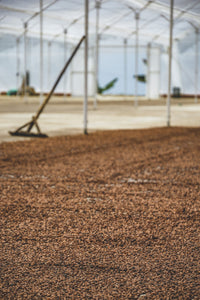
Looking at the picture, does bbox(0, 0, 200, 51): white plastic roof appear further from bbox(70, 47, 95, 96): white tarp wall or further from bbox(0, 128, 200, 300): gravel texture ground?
bbox(0, 128, 200, 300): gravel texture ground

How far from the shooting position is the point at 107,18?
58.7 feet

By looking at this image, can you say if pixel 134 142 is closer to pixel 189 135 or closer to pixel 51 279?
pixel 189 135

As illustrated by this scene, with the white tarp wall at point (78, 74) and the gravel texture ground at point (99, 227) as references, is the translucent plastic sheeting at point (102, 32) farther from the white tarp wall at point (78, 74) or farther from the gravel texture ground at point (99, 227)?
the gravel texture ground at point (99, 227)

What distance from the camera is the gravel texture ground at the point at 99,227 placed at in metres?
1.57

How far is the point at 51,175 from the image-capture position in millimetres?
3633

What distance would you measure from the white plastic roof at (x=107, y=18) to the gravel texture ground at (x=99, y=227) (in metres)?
11.8

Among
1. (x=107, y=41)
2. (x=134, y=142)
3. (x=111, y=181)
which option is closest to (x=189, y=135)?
(x=134, y=142)

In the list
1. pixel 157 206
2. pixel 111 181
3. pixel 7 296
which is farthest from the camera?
pixel 111 181

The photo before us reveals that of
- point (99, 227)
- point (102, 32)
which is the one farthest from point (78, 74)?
point (99, 227)

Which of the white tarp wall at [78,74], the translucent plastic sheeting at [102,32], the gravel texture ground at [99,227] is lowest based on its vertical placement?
the gravel texture ground at [99,227]

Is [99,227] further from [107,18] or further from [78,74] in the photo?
[78,74]

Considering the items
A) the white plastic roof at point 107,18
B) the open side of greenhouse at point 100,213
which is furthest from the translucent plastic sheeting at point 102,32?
the open side of greenhouse at point 100,213

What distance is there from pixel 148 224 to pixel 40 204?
72 cm

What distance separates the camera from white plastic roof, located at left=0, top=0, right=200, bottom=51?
604 inches
